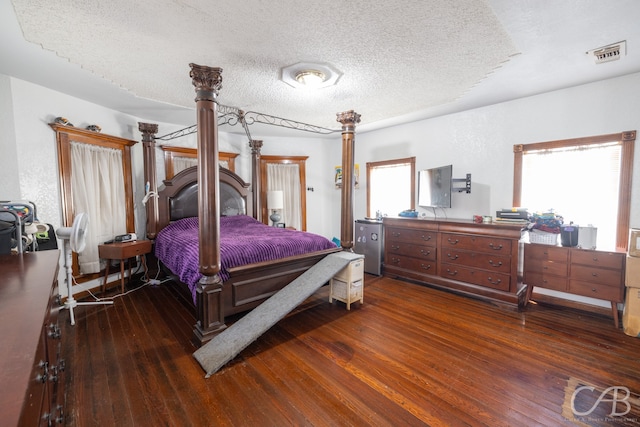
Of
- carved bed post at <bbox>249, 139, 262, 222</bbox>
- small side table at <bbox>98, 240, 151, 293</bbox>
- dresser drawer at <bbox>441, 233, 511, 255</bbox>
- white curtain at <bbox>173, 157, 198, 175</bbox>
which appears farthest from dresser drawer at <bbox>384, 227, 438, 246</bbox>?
small side table at <bbox>98, 240, 151, 293</bbox>

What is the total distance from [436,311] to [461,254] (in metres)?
1.00

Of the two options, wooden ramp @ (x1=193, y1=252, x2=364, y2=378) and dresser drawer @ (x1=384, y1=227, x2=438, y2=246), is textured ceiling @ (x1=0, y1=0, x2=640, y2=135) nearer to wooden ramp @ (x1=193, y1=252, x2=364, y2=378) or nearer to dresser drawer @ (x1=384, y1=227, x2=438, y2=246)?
dresser drawer @ (x1=384, y1=227, x2=438, y2=246)

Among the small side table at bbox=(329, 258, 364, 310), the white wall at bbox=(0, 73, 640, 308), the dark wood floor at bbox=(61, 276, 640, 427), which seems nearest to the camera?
the dark wood floor at bbox=(61, 276, 640, 427)

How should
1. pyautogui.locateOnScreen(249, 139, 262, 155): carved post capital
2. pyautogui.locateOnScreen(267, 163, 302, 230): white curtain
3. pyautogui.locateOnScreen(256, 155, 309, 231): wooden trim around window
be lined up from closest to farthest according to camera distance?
1. pyautogui.locateOnScreen(249, 139, 262, 155): carved post capital
2. pyautogui.locateOnScreen(256, 155, 309, 231): wooden trim around window
3. pyautogui.locateOnScreen(267, 163, 302, 230): white curtain

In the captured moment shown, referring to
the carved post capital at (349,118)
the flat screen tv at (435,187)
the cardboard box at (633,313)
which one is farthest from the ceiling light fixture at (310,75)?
the cardboard box at (633,313)

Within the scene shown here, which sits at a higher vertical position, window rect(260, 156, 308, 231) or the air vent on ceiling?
the air vent on ceiling

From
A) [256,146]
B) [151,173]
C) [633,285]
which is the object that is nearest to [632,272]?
[633,285]

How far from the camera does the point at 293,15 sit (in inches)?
73.8

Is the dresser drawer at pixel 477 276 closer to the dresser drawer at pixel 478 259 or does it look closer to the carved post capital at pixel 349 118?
the dresser drawer at pixel 478 259

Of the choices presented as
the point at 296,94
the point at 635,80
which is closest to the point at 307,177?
the point at 296,94

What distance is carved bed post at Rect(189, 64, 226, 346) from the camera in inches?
92.7

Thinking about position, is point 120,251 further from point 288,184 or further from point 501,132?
point 501,132

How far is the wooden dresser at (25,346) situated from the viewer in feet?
2.04

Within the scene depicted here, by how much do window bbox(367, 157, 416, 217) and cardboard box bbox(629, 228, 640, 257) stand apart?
266cm
